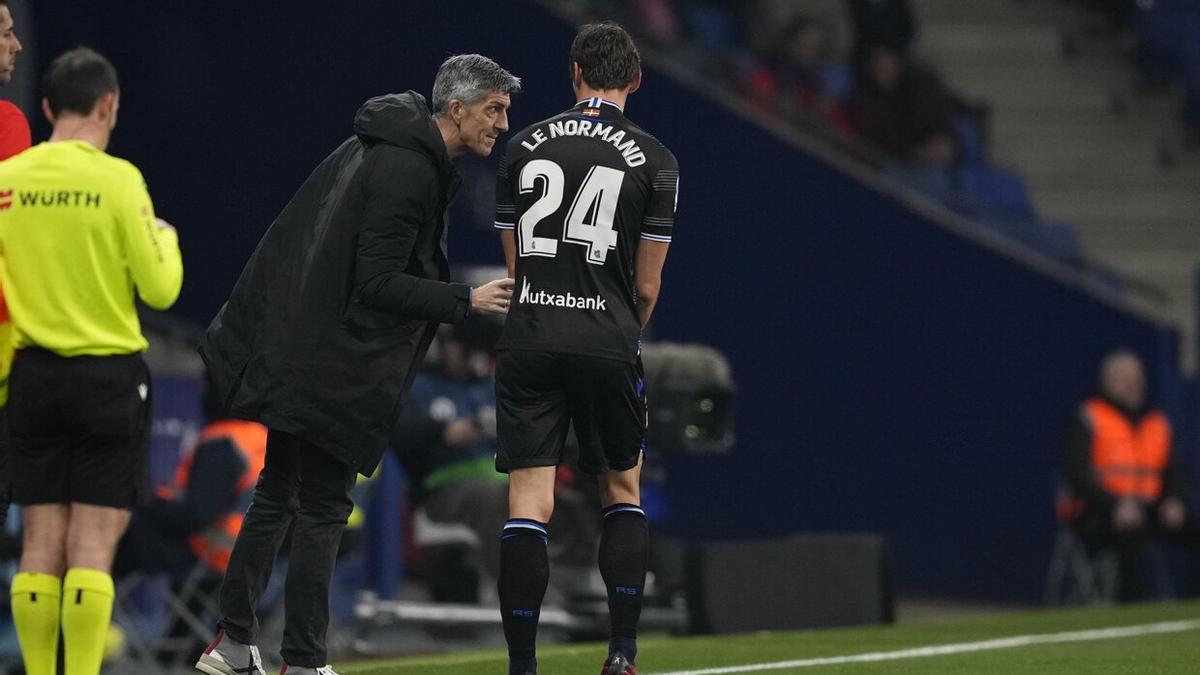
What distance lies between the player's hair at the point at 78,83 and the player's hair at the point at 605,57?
1.31 m

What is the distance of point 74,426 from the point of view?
5285mm

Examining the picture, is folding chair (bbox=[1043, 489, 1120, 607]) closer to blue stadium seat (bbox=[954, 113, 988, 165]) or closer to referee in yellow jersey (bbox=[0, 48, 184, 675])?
blue stadium seat (bbox=[954, 113, 988, 165])

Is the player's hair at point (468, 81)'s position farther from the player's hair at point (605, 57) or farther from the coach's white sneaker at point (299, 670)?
the coach's white sneaker at point (299, 670)

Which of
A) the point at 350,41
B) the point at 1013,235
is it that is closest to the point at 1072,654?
the point at 1013,235

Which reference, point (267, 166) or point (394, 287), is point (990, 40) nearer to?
point (267, 166)

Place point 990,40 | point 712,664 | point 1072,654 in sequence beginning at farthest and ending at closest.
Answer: point 990,40
point 1072,654
point 712,664

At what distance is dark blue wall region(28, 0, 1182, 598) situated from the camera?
1389cm


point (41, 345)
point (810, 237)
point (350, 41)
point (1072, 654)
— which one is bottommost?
point (1072, 654)

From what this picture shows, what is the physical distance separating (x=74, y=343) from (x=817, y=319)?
9.34m

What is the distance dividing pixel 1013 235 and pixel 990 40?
4.53 metres

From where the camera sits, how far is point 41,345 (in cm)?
528

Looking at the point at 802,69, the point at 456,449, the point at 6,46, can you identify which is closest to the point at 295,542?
the point at 6,46

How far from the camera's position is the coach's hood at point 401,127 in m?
5.68

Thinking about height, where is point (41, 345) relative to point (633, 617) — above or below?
above
